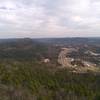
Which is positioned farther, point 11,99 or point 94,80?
point 94,80

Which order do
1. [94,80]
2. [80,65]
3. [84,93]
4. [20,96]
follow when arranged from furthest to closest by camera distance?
1. [80,65]
2. [94,80]
3. [84,93]
4. [20,96]

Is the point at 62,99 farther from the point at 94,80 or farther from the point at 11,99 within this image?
the point at 94,80

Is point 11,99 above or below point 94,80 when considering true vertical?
above

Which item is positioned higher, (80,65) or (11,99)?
(11,99)

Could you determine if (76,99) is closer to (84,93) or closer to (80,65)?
(84,93)

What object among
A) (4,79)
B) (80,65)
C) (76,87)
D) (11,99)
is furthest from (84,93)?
(80,65)

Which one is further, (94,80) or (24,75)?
(94,80)

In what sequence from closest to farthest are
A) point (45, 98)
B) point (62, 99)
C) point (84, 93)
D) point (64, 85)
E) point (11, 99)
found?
point (11, 99)
point (45, 98)
point (62, 99)
point (84, 93)
point (64, 85)

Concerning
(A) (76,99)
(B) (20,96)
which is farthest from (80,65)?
(B) (20,96)

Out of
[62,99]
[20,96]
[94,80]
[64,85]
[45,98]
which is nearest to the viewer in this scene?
[20,96]
